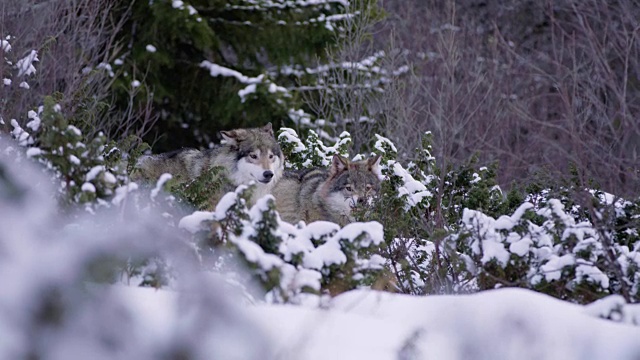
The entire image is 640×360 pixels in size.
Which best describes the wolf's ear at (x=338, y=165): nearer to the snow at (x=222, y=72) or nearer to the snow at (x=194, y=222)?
the snow at (x=194, y=222)

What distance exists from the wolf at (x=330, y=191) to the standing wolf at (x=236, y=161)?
10.1 inches

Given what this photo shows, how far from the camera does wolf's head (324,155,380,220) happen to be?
9914 millimetres

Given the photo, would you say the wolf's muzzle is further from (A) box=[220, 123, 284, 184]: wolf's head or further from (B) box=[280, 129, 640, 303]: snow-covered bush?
(B) box=[280, 129, 640, 303]: snow-covered bush

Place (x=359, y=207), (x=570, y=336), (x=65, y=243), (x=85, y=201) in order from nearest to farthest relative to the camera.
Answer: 1. (x=65, y=243)
2. (x=570, y=336)
3. (x=85, y=201)
4. (x=359, y=207)

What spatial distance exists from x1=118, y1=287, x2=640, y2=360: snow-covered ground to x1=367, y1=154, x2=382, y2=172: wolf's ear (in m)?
5.53

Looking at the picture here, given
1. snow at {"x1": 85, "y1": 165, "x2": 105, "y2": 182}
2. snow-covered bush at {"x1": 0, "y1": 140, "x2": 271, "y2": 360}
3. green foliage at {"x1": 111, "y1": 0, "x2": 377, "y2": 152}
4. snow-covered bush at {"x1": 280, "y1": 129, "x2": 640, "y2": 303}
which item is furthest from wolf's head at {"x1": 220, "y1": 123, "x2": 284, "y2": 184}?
green foliage at {"x1": 111, "y1": 0, "x2": 377, "y2": 152}

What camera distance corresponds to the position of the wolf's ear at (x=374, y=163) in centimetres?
1016

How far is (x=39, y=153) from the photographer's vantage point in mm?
5824

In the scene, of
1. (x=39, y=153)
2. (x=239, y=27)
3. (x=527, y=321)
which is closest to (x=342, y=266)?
(x=527, y=321)

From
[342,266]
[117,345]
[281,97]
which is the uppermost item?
[117,345]

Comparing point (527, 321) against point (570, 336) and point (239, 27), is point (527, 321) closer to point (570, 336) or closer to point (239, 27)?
point (570, 336)

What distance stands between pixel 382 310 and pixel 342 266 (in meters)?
0.66

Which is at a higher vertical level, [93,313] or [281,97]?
[93,313]

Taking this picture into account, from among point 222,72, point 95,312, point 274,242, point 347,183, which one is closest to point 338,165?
point 347,183
